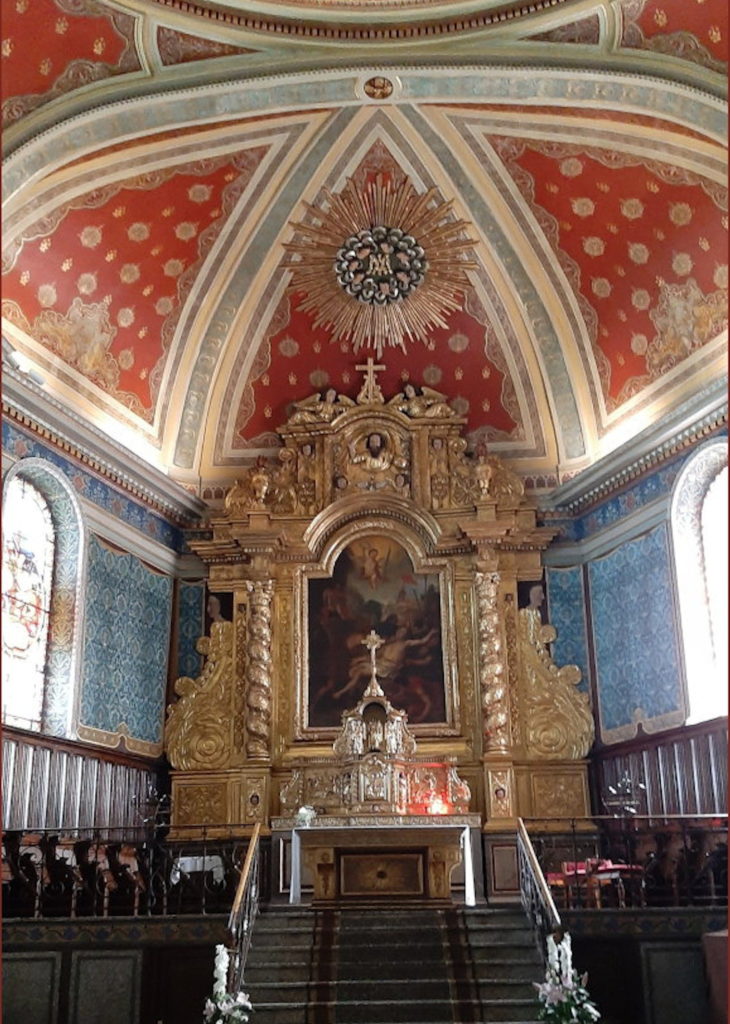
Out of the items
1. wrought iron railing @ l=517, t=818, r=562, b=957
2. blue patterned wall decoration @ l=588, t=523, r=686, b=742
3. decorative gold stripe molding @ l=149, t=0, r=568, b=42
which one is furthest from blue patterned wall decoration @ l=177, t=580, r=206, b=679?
decorative gold stripe molding @ l=149, t=0, r=568, b=42

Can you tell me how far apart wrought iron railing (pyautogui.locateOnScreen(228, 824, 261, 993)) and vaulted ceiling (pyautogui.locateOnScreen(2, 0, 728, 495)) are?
6.32 m

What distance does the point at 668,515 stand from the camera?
14.0 meters

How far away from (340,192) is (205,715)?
7.28 m

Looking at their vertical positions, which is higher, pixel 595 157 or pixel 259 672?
pixel 595 157

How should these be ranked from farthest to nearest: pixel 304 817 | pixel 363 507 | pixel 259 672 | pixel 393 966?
pixel 363 507, pixel 259 672, pixel 304 817, pixel 393 966

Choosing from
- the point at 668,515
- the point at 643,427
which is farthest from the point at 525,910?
the point at 643,427

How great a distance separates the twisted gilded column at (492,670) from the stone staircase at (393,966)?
3.86 meters

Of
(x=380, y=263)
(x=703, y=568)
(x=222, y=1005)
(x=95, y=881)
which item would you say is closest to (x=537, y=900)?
(x=222, y=1005)

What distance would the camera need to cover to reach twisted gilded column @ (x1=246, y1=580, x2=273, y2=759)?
48.8 ft

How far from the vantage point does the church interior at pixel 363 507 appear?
10.7 metres

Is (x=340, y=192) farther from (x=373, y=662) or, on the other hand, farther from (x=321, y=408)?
(x=373, y=662)

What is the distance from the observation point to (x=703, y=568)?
1381 centimetres

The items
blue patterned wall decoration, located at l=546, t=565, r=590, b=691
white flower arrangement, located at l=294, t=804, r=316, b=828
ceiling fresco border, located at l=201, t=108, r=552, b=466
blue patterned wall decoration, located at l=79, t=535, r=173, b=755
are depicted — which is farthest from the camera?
ceiling fresco border, located at l=201, t=108, r=552, b=466

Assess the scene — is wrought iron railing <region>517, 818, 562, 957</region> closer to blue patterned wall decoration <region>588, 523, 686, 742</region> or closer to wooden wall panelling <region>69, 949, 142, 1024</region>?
blue patterned wall decoration <region>588, 523, 686, 742</region>
